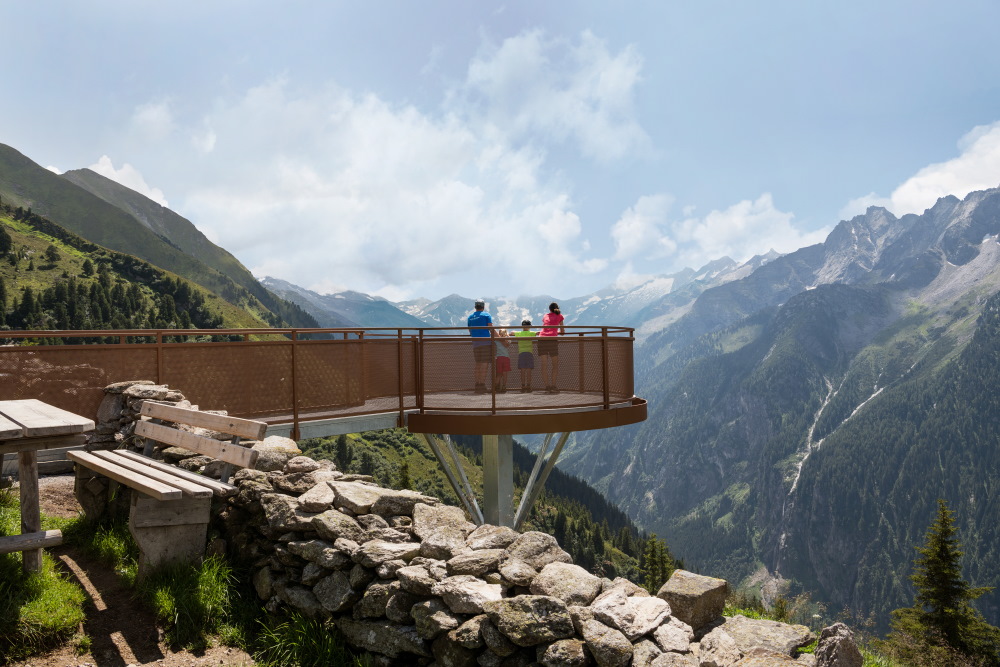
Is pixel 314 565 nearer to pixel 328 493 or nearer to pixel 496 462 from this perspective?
pixel 328 493

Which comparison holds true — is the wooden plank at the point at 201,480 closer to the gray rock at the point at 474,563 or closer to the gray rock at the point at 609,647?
the gray rock at the point at 474,563

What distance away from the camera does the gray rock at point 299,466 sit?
621 centimetres

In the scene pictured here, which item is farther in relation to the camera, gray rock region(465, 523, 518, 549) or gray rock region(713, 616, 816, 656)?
gray rock region(465, 523, 518, 549)

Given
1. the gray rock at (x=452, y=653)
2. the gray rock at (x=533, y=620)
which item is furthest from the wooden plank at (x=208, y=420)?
the gray rock at (x=533, y=620)

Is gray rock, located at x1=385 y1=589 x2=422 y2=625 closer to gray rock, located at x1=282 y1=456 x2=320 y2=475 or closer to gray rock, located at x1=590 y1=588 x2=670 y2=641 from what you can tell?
gray rock, located at x1=590 y1=588 x2=670 y2=641

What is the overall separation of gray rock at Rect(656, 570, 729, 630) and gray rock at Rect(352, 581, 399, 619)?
2231 mm

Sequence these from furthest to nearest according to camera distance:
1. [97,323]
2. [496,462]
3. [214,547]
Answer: [97,323], [496,462], [214,547]

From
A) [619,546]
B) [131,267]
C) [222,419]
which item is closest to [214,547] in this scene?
[222,419]

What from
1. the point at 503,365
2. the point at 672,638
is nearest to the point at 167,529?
the point at 672,638

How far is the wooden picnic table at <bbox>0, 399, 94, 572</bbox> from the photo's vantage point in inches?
190

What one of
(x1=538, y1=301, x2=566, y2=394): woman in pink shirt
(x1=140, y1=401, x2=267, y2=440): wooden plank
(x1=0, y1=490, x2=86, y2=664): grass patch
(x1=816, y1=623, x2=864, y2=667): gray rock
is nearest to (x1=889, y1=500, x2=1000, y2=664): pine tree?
(x1=538, y1=301, x2=566, y2=394): woman in pink shirt

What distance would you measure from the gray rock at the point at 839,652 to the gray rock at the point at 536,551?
1829mm

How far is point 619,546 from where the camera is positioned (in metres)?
119

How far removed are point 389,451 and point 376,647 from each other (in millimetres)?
100802
